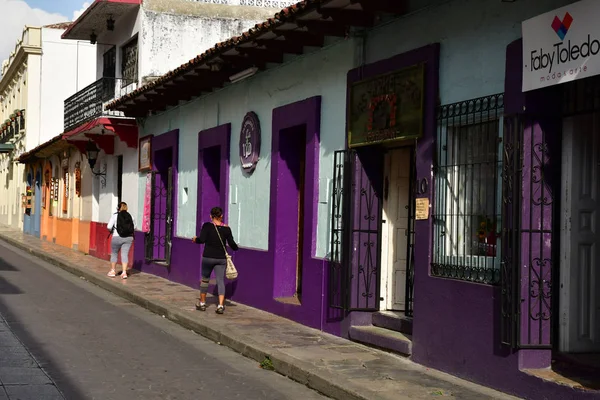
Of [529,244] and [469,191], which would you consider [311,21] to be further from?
[529,244]

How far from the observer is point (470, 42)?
7.95m

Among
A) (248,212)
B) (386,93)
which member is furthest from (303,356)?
(248,212)

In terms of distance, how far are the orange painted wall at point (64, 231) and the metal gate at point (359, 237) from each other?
19.9 meters

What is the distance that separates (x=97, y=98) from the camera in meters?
21.8

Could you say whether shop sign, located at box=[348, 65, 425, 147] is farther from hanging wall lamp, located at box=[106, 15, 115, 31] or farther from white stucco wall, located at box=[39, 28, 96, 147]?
white stucco wall, located at box=[39, 28, 96, 147]

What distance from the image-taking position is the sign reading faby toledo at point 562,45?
20.6ft

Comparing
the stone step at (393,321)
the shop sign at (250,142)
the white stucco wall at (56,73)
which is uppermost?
the white stucco wall at (56,73)

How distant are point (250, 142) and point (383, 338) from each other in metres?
5.05

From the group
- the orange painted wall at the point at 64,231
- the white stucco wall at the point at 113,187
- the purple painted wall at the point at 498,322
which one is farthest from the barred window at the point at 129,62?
the purple painted wall at the point at 498,322

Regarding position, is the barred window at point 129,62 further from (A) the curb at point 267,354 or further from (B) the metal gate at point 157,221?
(A) the curb at point 267,354

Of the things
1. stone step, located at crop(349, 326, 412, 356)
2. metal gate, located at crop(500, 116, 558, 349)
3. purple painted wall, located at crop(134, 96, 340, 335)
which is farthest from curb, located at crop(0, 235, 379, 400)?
metal gate, located at crop(500, 116, 558, 349)

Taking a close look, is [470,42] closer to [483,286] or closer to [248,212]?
[483,286]

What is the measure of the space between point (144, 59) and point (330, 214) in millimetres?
10646

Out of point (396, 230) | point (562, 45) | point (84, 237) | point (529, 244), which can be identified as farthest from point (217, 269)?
point (84, 237)
